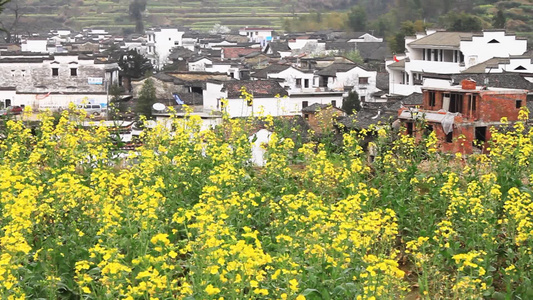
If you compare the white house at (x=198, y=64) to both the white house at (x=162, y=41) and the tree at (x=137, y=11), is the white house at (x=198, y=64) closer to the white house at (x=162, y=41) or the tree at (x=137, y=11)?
the white house at (x=162, y=41)

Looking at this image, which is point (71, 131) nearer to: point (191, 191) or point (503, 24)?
point (191, 191)

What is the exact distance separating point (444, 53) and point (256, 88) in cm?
1008

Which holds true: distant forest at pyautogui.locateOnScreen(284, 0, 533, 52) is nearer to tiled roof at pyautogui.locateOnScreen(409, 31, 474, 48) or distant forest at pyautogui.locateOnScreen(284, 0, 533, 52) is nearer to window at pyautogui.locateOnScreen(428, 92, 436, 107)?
tiled roof at pyautogui.locateOnScreen(409, 31, 474, 48)

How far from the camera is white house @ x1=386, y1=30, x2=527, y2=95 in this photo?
36844mm

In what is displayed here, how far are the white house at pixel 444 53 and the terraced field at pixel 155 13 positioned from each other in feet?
185

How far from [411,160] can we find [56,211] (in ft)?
16.3

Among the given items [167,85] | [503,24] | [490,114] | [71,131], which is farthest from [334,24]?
[71,131]

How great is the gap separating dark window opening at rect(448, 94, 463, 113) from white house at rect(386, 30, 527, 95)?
17.0 metres

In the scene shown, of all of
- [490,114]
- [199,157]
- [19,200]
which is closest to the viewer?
[19,200]

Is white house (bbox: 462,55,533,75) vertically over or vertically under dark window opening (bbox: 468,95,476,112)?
over

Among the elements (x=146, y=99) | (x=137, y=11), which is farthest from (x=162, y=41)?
(x=146, y=99)

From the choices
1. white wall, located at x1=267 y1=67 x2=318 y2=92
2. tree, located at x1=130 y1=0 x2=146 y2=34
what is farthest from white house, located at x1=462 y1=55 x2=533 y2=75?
tree, located at x1=130 y1=0 x2=146 y2=34

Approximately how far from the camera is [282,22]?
95.7 m

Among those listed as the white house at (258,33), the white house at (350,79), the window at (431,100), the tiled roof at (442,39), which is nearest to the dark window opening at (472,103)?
the window at (431,100)
